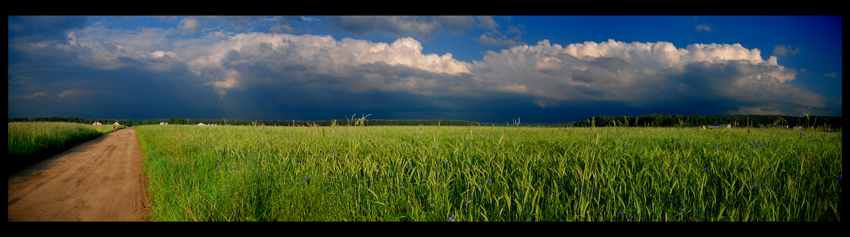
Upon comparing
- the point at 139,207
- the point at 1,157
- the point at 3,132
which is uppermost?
the point at 3,132

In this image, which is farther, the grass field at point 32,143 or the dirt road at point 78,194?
the grass field at point 32,143

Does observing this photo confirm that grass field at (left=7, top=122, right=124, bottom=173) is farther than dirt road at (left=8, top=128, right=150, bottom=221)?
Yes

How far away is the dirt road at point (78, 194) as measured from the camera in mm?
3598

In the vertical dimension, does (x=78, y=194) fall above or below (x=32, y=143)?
below

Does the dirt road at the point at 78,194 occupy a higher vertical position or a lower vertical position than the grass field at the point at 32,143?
lower

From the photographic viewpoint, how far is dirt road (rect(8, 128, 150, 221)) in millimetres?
3598

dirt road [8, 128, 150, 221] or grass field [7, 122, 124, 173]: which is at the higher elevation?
grass field [7, 122, 124, 173]

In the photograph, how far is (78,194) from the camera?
438 cm

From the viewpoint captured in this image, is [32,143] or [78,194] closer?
[78,194]
